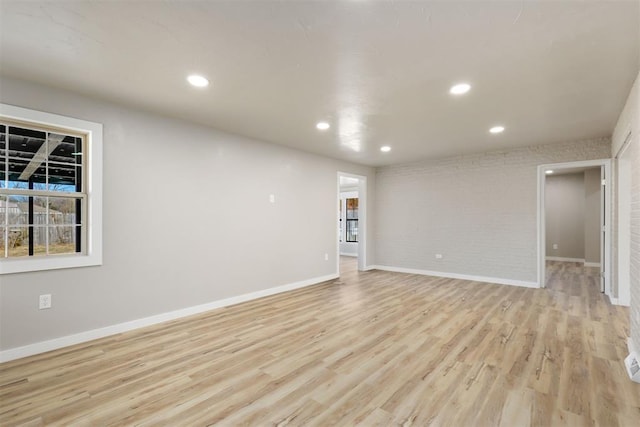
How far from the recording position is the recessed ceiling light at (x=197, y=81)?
259 cm

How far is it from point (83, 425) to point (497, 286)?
5819 millimetres

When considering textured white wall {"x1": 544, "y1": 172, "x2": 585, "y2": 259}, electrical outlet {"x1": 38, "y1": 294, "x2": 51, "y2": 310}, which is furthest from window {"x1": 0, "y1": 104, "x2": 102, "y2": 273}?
textured white wall {"x1": 544, "y1": 172, "x2": 585, "y2": 259}

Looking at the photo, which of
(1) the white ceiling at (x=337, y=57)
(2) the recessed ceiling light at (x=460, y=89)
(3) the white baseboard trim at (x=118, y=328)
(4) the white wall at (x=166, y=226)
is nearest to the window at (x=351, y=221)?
(4) the white wall at (x=166, y=226)

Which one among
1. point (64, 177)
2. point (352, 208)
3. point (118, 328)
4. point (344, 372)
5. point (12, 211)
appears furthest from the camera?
point (352, 208)

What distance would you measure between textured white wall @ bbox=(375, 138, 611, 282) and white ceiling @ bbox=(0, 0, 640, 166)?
165 centimetres

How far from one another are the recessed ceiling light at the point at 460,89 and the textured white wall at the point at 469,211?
3.30 m

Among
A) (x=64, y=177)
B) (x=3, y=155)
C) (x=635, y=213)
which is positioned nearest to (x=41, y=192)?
(x=64, y=177)

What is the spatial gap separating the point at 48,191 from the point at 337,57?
298cm

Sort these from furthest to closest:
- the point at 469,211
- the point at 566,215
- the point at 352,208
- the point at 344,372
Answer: the point at 352,208, the point at 566,215, the point at 469,211, the point at 344,372

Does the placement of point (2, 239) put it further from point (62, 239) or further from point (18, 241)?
point (62, 239)

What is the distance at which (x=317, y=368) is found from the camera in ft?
7.99

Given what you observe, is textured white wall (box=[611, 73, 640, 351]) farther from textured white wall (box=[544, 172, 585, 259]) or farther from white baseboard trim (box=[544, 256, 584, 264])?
white baseboard trim (box=[544, 256, 584, 264])

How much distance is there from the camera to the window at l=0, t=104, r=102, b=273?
267 cm

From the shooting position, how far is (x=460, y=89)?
2832 millimetres
